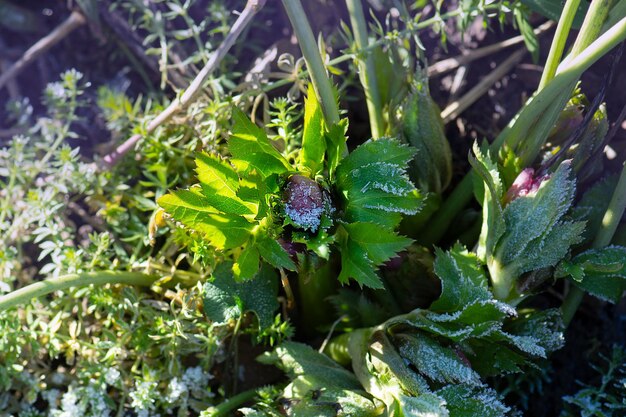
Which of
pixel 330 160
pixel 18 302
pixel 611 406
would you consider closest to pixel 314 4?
pixel 330 160

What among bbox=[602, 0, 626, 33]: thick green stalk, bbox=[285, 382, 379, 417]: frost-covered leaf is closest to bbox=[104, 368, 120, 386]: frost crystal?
bbox=[285, 382, 379, 417]: frost-covered leaf

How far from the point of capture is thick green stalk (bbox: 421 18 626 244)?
2.79ft

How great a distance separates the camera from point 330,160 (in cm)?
89

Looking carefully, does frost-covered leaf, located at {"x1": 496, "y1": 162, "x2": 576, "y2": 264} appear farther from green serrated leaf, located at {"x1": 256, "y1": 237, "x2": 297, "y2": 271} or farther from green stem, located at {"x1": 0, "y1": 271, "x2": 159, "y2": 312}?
green stem, located at {"x1": 0, "y1": 271, "x2": 159, "y2": 312}

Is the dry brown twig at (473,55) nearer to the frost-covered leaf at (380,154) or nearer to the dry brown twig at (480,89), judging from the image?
the dry brown twig at (480,89)

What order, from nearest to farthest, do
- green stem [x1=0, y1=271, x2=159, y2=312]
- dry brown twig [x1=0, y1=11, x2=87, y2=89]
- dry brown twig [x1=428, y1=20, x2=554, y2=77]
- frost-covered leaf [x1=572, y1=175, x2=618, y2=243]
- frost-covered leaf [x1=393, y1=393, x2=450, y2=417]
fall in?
frost-covered leaf [x1=393, y1=393, x2=450, y2=417], green stem [x1=0, y1=271, x2=159, y2=312], frost-covered leaf [x1=572, y1=175, x2=618, y2=243], dry brown twig [x1=428, y1=20, x2=554, y2=77], dry brown twig [x1=0, y1=11, x2=87, y2=89]

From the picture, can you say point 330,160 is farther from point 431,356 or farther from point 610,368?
point 610,368

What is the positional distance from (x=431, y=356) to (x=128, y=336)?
0.48 metres

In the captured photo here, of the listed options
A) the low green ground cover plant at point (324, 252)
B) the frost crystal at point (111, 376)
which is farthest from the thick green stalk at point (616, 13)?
the frost crystal at point (111, 376)

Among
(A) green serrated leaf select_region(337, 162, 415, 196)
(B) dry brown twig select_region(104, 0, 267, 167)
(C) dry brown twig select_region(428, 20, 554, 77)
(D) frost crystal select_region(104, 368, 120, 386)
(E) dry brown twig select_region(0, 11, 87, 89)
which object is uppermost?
(E) dry brown twig select_region(0, 11, 87, 89)

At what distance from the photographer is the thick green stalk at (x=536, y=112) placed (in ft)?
2.79

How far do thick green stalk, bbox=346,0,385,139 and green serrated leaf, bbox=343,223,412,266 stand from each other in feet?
0.88

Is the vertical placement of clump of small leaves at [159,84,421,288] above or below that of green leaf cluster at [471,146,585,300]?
above

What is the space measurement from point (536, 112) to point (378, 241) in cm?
A: 31
